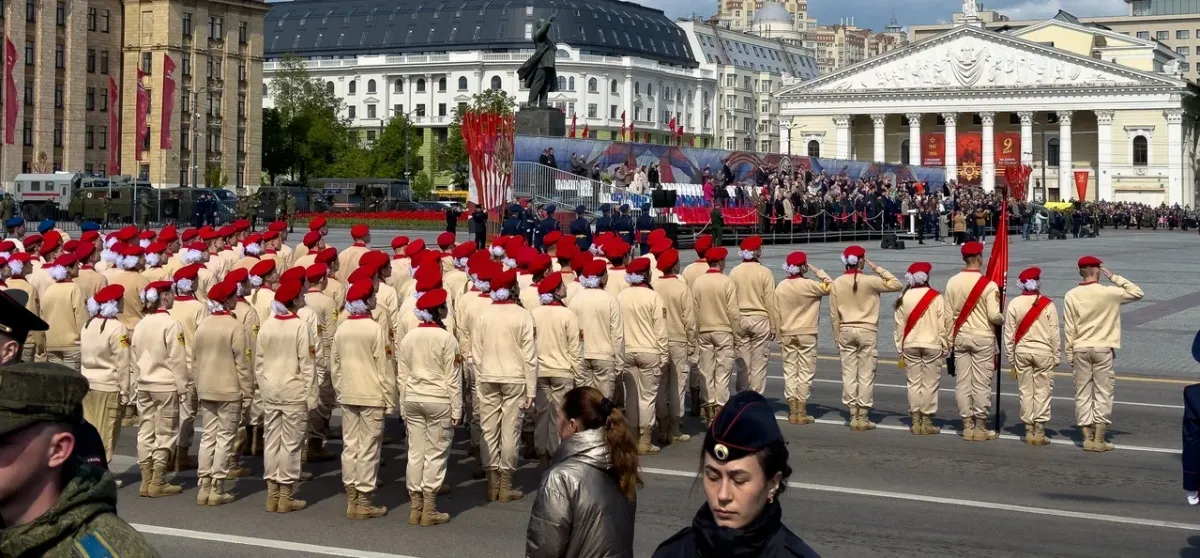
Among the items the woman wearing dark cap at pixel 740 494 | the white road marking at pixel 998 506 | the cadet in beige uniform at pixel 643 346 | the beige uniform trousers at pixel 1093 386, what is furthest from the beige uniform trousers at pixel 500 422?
the woman wearing dark cap at pixel 740 494

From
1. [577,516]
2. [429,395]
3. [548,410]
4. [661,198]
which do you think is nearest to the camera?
[577,516]

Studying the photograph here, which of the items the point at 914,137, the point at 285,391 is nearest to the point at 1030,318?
the point at 285,391

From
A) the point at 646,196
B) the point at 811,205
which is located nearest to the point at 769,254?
the point at 646,196

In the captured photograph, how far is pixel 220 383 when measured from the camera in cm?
1136

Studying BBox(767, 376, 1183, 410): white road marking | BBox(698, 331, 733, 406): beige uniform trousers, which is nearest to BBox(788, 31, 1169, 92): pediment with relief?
BBox(767, 376, 1183, 410): white road marking

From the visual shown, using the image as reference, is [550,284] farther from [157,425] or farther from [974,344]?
[974,344]

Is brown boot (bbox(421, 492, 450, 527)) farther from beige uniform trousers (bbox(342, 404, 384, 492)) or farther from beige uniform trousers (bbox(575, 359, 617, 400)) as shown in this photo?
beige uniform trousers (bbox(575, 359, 617, 400))

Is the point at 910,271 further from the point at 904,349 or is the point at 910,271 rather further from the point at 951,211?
the point at 951,211

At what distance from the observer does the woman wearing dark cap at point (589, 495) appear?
245 inches

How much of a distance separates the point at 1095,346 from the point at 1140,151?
10246 centimetres

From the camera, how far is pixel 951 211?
193 feet

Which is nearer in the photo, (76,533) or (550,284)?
(76,533)

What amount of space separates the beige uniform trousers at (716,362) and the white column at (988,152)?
100692 millimetres

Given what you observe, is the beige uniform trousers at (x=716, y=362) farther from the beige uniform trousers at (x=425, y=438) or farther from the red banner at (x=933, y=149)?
the red banner at (x=933, y=149)
